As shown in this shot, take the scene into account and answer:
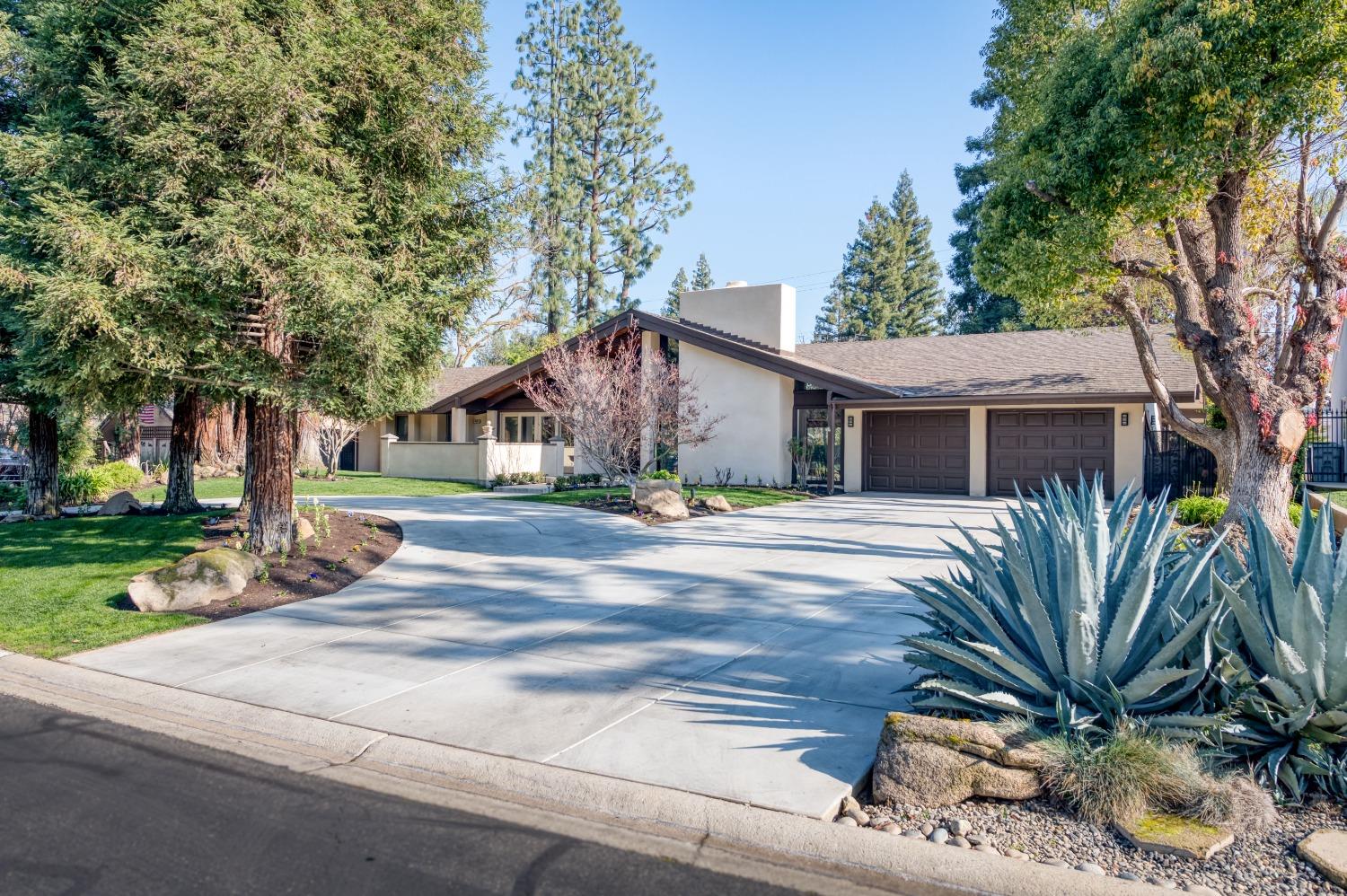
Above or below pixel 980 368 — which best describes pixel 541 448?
below

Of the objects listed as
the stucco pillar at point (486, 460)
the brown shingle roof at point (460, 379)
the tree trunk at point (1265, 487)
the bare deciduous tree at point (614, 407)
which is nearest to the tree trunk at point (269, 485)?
the bare deciduous tree at point (614, 407)

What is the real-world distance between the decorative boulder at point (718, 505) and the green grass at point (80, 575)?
9.36 m

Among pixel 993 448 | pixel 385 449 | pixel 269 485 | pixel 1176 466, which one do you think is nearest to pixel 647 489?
pixel 269 485

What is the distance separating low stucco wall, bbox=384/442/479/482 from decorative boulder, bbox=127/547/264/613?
58.1 feet

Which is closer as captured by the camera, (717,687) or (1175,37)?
(717,687)

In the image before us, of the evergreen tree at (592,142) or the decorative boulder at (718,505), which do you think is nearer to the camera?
the decorative boulder at (718,505)

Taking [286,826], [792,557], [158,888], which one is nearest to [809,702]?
[286,826]

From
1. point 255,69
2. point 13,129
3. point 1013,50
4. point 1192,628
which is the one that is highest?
point 1013,50

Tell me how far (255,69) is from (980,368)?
1918 cm

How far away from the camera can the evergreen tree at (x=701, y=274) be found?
74.6m

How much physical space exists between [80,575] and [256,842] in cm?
799

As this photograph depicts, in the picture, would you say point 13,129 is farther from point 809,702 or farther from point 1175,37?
point 1175,37

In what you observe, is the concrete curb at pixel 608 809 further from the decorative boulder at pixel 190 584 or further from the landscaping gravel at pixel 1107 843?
the decorative boulder at pixel 190 584

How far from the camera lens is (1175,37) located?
8.68m
